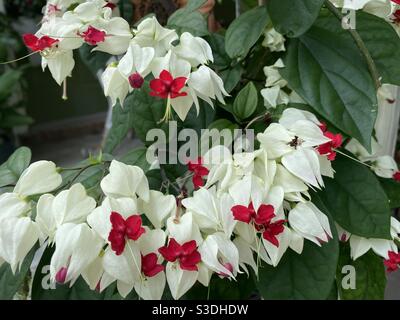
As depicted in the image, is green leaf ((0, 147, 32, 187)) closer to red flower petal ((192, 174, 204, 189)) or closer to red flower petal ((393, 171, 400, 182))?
red flower petal ((192, 174, 204, 189))

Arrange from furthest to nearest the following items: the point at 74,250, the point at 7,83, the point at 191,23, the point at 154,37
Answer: the point at 7,83 → the point at 191,23 → the point at 154,37 → the point at 74,250

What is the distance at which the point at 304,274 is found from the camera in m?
0.50

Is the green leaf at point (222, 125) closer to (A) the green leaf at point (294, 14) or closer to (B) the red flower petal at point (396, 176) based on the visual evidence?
(A) the green leaf at point (294, 14)

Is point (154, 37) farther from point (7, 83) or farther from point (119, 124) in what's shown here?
point (7, 83)

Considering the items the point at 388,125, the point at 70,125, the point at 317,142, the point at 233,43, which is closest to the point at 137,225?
the point at 317,142

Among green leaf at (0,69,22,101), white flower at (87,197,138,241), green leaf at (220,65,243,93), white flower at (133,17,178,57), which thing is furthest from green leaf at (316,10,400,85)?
green leaf at (0,69,22,101)

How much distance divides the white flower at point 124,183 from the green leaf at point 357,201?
232 millimetres

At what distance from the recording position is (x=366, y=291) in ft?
1.95

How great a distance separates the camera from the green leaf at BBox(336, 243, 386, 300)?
59 centimetres

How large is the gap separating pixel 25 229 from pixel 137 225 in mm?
106

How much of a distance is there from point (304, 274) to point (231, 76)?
0.89 ft

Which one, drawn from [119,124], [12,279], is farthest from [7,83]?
[12,279]

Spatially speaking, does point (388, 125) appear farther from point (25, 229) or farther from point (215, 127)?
point (25, 229)

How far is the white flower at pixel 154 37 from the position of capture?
18.2 inches
